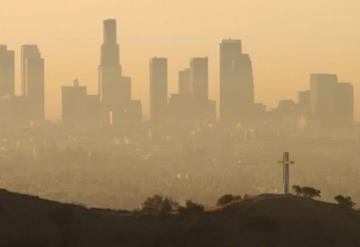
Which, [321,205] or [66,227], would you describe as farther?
[321,205]

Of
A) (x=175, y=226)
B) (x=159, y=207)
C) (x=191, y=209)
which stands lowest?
(x=175, y=226)

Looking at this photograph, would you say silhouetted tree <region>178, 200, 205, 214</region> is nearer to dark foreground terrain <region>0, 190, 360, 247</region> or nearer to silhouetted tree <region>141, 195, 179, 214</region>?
dark foreground terrain <region>0, 190, 360, 247</region>

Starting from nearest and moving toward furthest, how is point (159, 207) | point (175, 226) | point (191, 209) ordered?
point (175, 226) → point (191, 209) → point (159, 207)

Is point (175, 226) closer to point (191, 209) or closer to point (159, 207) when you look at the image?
point (191, 209)

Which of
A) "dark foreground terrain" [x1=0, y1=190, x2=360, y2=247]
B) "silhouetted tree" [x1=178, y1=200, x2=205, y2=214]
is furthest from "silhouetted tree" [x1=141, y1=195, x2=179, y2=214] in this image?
"dark foreground terrain" [x1=0, y1=190, x2=360, y2=247]

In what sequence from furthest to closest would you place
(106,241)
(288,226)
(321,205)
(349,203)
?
(349,203) < (321,205) < (288,226) < (106,241)

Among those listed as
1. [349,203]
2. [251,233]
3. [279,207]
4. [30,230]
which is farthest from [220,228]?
[349,203]

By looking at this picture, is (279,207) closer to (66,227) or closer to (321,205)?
(321,205)

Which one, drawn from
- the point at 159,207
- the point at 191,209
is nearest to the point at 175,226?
the point at 191,209

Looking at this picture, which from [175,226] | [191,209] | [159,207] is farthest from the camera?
[159,207]
